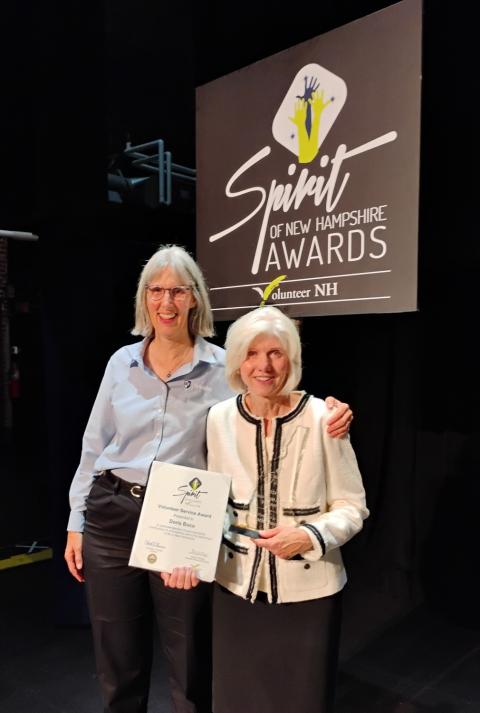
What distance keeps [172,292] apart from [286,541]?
0.69 meters

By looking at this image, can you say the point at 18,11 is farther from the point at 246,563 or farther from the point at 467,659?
the point at 467,659

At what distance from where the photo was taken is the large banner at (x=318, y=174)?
80.4 inches

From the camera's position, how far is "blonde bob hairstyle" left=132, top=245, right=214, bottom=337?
1525 millimetres

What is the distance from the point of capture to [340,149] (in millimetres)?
2223

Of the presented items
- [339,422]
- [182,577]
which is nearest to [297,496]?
[339,422]

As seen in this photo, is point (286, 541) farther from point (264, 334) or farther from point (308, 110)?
point (308, 110)

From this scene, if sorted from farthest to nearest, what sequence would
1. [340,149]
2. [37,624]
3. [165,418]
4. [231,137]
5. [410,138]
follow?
[37,624] < [231,137] < [340,149] < [410,138] < [165,418]

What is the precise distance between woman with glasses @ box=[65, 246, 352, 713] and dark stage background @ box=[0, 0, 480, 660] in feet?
3.83

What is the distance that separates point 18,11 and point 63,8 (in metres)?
0.46

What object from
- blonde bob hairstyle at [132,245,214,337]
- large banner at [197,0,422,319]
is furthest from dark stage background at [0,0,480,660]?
blonde bob hairstyle at [132,245,214,337]

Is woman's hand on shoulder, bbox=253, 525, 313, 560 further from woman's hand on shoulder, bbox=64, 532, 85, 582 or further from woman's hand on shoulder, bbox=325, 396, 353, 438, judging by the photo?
woman's hand on shoulder, bbox=64, 532, 85, 582

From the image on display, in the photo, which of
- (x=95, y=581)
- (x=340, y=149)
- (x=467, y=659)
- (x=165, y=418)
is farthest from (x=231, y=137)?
(x=467, y=659)

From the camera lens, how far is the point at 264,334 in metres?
1.28

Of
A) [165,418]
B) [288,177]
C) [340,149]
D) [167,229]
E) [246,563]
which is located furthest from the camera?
[167,229]
